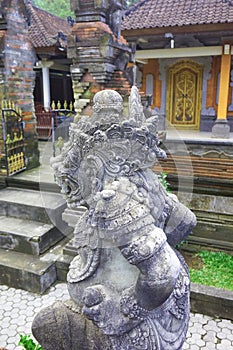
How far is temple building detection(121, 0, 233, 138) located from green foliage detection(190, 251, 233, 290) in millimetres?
4771

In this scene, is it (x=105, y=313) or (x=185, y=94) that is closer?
(x=105, y=313)

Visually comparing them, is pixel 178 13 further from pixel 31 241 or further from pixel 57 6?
pixel 57 6

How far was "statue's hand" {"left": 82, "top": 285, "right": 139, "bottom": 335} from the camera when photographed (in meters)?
1.38

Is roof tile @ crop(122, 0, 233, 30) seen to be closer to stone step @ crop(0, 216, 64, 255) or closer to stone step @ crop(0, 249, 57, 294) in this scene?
stone step @ crop(0, 216, 64, 255)

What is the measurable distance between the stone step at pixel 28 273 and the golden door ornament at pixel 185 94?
30.1ft

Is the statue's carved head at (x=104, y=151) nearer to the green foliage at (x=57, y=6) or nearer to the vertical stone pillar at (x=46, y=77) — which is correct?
the vertical stone pillar at (x=46, y=77)

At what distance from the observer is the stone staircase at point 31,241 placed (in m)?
4.27

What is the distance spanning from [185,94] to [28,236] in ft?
30.3

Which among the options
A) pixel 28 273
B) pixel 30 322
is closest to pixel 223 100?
pixel 28 273

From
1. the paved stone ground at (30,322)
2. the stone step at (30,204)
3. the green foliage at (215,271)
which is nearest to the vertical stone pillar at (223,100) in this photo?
the green foliage at (215,271)

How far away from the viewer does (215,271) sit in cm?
439

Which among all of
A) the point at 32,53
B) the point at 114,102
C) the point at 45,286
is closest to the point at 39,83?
the point at 32,53

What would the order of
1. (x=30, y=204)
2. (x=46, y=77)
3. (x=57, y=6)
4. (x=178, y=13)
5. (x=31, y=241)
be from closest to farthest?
(x=31, y=241)
(x=30, y=204)
(x=178, y=13)
(x=46, y=77)
(x=57, y=6)

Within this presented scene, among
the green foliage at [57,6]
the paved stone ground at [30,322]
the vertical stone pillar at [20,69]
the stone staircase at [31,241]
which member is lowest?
the paved stone ground at [30,322]
